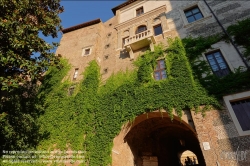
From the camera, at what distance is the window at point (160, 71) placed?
38.5 feet

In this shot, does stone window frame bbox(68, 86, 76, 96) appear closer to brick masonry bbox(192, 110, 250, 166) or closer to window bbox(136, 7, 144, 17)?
brick masonry bbox(192, 110, 250, 166)

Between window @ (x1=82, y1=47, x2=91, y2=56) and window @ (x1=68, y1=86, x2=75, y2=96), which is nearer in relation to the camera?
window @ (x1=68, y1=86, x2=75, y2=96)

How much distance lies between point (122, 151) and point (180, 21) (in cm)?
1164

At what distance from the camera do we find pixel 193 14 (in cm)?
1430

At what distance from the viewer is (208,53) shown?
11.1m

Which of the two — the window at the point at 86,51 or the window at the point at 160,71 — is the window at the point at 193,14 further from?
the window at the point at 86,51

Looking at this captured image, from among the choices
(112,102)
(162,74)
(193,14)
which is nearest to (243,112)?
(162,74)

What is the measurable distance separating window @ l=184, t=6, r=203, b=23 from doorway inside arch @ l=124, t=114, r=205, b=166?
880 cm

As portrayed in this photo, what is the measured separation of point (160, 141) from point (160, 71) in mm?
7495

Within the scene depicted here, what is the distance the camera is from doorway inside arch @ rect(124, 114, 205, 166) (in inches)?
472

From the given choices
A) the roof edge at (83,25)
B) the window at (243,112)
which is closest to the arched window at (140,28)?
the roof edge at (83,25)

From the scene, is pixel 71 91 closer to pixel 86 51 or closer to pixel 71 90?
pixel 71 90

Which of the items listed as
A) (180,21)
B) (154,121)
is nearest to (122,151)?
(154,121)

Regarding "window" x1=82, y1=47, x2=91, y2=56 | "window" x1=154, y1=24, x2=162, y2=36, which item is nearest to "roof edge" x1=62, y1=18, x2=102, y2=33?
"window" x1=82, y1=47, x2=91, y2=56
